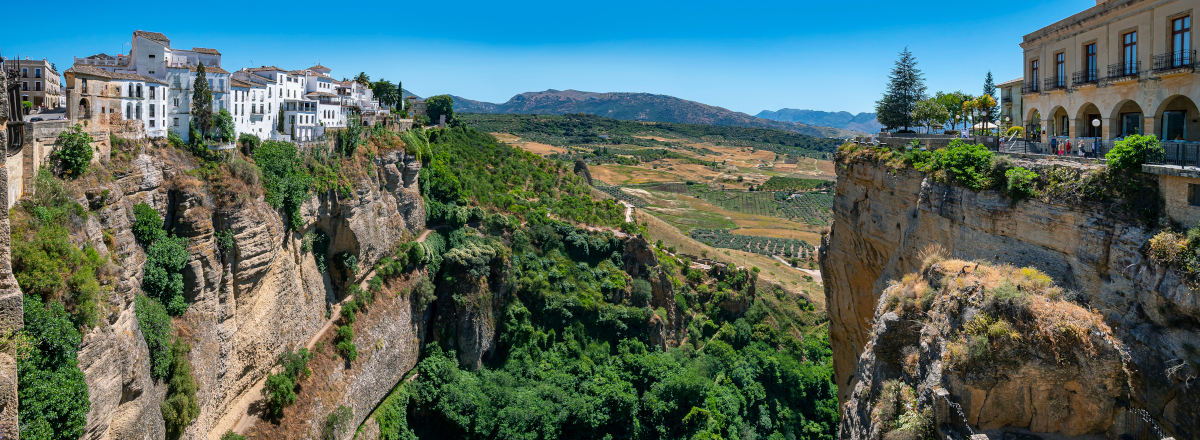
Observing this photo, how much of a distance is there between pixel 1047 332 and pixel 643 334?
120ft

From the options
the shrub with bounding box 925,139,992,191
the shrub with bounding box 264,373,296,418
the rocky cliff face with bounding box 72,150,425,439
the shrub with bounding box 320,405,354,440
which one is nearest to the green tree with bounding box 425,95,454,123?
the rocky cliff face with bounding box 72,150,425,439

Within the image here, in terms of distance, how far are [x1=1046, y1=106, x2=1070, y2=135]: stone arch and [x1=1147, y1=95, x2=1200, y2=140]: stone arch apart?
5.25 meters

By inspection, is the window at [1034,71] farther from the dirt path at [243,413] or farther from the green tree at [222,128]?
the green tree at [222,128]

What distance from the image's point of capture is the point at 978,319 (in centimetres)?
1340

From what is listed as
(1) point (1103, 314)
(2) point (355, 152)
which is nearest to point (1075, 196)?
(1) point (1103, 314)

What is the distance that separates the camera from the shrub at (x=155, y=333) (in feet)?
69.4

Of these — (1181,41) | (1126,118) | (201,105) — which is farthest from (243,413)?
(1181,41)

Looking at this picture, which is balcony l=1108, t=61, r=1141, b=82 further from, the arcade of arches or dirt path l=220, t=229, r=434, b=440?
dirt path l=220, t=229, r=434, b=440

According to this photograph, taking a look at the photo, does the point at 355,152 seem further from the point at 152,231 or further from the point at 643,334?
the point at 643,334

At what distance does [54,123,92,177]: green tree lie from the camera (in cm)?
2056

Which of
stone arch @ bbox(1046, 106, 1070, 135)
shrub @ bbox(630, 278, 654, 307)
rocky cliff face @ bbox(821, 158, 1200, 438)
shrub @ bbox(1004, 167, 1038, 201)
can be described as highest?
stone arch @ bbox(1046, 106, 1070, 135)

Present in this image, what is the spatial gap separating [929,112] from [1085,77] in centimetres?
972

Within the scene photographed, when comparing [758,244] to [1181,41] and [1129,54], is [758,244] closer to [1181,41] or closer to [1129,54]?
[1129,54]

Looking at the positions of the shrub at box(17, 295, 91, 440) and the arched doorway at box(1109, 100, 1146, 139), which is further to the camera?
the arched doorway at box(1109, 100, 1146, 139)
